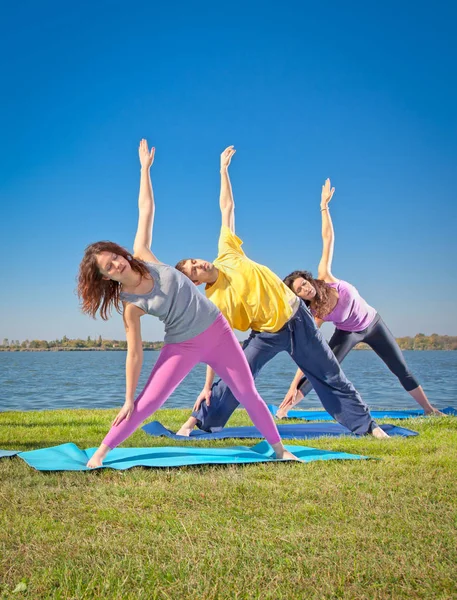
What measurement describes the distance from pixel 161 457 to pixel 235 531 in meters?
1.71

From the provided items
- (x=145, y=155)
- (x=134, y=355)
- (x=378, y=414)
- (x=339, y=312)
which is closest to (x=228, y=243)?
(x=145, y=155)

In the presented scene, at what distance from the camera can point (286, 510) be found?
3.09 metres

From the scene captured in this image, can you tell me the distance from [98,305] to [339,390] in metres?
2.67

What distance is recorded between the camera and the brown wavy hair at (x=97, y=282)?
3732 mm

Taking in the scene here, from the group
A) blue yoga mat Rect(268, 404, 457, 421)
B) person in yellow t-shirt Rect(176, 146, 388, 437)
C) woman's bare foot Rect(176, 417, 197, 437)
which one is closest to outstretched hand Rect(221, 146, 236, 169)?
person in yellow t-shirt Rect(176, 146, 388, 437)

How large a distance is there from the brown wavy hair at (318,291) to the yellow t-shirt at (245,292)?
53 centimetres

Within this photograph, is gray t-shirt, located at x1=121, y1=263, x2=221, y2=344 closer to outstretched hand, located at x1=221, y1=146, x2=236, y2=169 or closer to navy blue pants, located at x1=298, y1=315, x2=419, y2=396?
outstretched hand, located at x1=221, y1=146, x2=236, y2=169

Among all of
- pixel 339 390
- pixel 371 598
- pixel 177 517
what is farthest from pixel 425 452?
pixel 371 598

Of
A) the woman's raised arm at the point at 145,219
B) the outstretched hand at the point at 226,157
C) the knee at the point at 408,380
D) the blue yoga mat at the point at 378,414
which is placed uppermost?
the outstretched hand at the point at 226,157

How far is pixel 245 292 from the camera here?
4.84 m

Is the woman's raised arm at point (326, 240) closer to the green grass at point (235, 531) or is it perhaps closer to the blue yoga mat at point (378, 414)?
the green grass at point (235, 531)

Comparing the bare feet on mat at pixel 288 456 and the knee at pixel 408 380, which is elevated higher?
the knee at pixel 408 380

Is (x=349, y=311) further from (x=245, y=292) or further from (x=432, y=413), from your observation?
(x=432, y=413)

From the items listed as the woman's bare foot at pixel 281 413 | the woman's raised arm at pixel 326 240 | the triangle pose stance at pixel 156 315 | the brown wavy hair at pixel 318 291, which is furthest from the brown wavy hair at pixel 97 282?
the woman's bare foot at pixel 281 413
